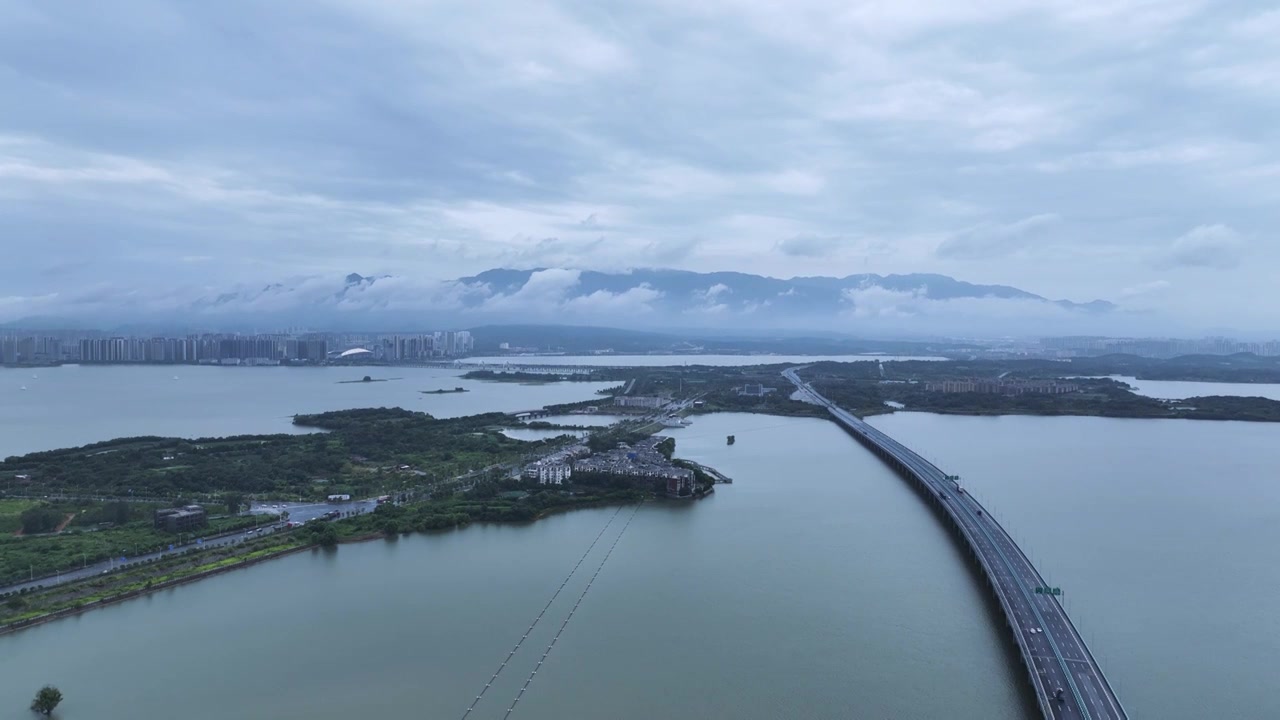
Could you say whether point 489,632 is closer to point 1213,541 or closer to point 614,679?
point 614,679

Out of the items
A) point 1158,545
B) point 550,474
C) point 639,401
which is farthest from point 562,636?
point 639,401

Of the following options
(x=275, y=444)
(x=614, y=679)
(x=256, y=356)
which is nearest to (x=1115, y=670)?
(x=614, y=679)

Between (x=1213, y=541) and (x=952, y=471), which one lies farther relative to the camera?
(x=952, y=471)

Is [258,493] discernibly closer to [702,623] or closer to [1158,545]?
[702,623]

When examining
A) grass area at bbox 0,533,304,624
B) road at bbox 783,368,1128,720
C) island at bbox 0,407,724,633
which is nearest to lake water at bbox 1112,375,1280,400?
island at bbox 0,407,724,633

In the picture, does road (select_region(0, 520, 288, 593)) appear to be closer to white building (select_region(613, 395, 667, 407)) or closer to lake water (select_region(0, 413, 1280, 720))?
lake water (select_region(0, 413, 1280, 720))
